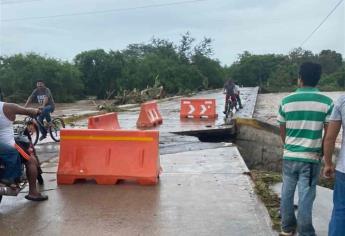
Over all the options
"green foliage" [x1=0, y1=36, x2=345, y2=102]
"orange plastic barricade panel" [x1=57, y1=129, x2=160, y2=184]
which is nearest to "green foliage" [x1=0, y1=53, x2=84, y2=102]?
"green foliage" [x1=0, y1=36, x2=345, y2=102]

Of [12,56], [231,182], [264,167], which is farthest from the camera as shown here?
[12,56]

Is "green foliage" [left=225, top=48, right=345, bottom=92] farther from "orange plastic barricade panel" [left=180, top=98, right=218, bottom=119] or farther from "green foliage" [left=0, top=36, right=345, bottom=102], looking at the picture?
"orange plastic barricade panel" [left=180, top=98, right=218, bottom=119]

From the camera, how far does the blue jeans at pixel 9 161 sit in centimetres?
664

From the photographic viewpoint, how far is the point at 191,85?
2349 inches

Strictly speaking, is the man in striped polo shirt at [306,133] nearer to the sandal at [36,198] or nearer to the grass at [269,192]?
the grass at [269,192]

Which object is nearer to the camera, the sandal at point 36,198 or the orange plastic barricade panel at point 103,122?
the sandal at point 36,198

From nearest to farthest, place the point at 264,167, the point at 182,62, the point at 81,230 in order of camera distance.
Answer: the point at 81,230 < the point at 264,167 < the point at 182,62

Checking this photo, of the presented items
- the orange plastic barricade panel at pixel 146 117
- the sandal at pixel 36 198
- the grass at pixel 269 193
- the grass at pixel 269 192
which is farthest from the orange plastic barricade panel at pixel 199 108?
the sandal at pixel 36 198

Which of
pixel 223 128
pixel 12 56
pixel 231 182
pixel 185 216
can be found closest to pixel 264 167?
pixel 223 128

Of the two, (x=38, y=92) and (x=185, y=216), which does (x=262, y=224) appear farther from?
(x=38, y=92)

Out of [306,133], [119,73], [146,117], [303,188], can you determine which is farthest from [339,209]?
[119,73]

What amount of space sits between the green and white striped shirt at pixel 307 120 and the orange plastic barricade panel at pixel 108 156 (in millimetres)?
3245

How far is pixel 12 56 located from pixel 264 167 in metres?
44.0

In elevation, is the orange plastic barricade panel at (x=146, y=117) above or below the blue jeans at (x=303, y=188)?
below
